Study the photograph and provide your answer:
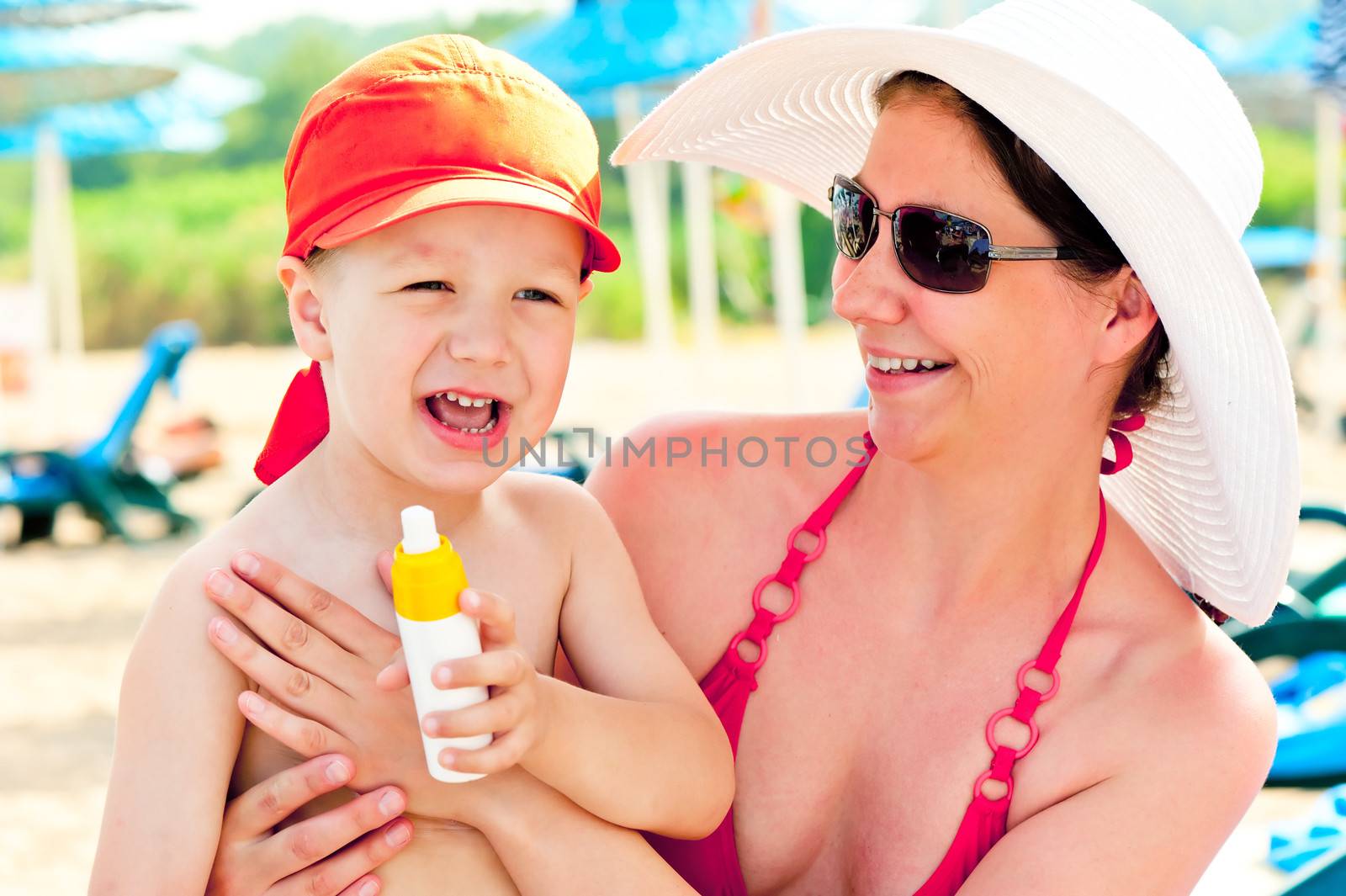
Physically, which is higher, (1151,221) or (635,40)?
(635,40)

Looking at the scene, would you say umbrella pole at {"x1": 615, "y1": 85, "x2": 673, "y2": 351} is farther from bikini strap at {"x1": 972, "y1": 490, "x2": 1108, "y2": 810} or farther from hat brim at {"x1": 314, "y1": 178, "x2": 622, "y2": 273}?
hat brim at {"x1": 314, "y1": 178, "x2": 622, "y2": 273}

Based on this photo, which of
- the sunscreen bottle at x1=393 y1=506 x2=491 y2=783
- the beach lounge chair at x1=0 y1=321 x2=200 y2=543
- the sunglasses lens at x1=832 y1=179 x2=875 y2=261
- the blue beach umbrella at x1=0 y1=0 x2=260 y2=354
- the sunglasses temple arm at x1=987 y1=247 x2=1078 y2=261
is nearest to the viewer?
the sunscreen bottle at x1=393 y1=506 x2=491 y2=783

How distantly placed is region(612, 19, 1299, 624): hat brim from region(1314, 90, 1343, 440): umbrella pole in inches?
435

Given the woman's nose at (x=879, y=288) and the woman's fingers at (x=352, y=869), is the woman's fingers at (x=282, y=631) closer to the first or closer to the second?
the woman's fingers at (x=352, y=869)

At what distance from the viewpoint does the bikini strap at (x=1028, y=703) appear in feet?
6.19

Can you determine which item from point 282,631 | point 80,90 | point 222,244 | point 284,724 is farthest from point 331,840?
point 222,244

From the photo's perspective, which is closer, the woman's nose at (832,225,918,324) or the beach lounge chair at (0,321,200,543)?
the woman's nose at (832,225,918,324)

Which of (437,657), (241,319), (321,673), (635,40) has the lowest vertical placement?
(241,319)

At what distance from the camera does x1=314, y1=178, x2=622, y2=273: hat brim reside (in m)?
1.59

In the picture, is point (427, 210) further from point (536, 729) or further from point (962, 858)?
point (962, 858)

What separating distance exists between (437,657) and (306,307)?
23.5 inches

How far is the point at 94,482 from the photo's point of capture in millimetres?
9828

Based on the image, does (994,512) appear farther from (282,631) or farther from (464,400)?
(282,631)

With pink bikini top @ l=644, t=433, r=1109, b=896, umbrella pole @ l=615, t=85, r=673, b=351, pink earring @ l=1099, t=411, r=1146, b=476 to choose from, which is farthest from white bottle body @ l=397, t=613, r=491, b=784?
umbrella pole @ l=615, t=85, r=673, b=351
